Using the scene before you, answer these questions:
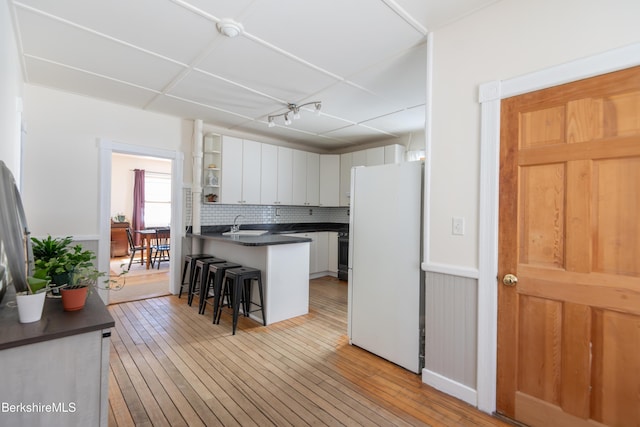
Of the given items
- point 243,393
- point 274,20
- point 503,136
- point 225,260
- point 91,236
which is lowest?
point 243,393

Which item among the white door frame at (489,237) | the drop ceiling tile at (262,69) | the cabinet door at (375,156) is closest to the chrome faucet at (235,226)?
the drop ceiling tile at (262,69)

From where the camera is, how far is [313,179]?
20.1 ft

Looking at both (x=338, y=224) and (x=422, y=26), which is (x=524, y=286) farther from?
(x=338, y=224)

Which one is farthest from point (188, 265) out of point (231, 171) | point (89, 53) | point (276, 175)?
point (89, 53)

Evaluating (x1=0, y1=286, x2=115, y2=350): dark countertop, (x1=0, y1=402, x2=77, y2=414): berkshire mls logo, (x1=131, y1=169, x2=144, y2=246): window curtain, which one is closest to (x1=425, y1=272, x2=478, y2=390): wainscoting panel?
(x1=0, y1=286, x2=115, y2=350): dark countertop

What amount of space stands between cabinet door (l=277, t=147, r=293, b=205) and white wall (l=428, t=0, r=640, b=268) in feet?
12.1

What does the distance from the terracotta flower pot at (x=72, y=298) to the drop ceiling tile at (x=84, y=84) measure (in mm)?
2693

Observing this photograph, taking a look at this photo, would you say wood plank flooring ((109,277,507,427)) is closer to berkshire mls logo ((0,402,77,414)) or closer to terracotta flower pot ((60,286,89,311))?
berkshire mls logo ((0,402,77,414))

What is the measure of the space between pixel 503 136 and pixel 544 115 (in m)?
0.23

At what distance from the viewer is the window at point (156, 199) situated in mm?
8211

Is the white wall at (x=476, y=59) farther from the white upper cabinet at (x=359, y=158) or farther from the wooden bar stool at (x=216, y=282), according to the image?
the white upper cabinet at (x=359, y=158)

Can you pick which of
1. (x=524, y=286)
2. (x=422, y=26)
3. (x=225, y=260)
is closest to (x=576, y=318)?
(x=524, y=286)

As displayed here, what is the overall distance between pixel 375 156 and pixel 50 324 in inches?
194

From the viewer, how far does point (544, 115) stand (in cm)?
179
